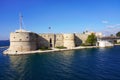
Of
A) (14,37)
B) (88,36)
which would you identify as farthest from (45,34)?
(88,36)

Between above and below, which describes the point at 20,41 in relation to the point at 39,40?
below

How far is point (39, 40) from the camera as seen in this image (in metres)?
67.2

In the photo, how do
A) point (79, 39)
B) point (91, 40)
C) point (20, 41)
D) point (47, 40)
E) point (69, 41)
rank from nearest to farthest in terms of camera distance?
point (20, 41) < point (47, 40) < point (69, 41) < point (91, 40) < point (79, 39)

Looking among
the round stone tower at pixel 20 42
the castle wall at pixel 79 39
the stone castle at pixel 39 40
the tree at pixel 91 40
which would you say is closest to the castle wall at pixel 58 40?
the stone castle at pixel 39 40

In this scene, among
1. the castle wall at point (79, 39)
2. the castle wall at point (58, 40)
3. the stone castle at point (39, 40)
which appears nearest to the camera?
the stone castle at point (39, 40)

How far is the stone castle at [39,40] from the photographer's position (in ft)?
187

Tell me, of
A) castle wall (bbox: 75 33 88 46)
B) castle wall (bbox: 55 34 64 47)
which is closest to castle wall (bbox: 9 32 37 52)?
castle wall (bbox: 55 34 64 47)

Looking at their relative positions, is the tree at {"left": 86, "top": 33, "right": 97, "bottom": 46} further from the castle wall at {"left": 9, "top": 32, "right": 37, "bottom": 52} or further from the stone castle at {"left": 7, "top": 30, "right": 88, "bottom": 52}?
the castle wall at {"left": 9, "top": 32, "right": 37, "bottom": 52}

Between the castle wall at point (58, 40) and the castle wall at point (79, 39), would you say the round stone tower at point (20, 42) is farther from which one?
the castle wall at point (79, 39)

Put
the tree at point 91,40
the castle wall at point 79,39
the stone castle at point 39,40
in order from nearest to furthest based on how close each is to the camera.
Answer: the stone castle at point 39,40
the tree at point 91,40
the castle wall at point 79,39

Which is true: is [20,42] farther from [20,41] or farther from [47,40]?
[47,40]

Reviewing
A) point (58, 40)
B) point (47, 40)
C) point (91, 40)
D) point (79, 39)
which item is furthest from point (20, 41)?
point (91, 40)

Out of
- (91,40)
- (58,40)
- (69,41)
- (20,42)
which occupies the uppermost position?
(58,40)

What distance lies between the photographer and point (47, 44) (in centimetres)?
6862
